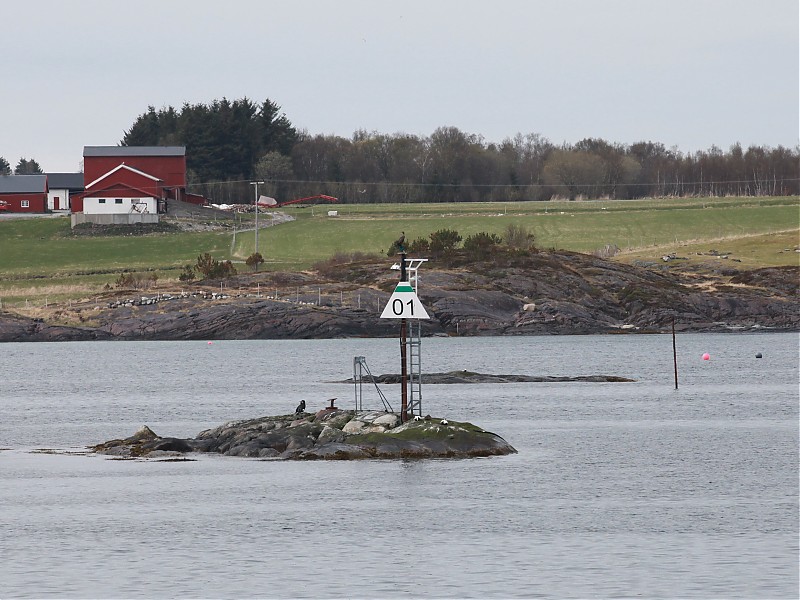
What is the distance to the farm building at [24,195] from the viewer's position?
166475 millimetres

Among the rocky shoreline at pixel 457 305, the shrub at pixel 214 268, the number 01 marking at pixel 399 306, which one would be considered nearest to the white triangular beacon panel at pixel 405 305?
the number 01 marking at pixel 399 306

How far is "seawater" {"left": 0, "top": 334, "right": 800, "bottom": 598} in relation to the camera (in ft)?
86.4

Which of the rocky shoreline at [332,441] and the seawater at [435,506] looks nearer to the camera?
the seawater at [435,506]

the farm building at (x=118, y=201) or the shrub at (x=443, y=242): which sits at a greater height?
the farm building at (x=118, y=201)

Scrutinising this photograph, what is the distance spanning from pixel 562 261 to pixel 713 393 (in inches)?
2008

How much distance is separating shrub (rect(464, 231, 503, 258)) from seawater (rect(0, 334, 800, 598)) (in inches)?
2020

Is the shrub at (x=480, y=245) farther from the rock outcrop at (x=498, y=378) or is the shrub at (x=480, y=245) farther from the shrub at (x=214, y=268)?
the rock outcrop at (x=498, y=378)

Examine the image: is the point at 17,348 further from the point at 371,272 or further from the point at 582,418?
the point at 582,418

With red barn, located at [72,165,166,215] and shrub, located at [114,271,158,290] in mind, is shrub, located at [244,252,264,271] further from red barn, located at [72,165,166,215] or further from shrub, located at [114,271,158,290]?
red barn, located at [72,165,166,215]

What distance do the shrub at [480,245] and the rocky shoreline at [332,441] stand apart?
239 feet

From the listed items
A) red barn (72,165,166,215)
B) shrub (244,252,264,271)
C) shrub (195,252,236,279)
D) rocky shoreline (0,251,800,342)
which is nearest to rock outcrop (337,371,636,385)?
rocky shoreline (0,251,800,342)

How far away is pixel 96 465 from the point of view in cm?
4178

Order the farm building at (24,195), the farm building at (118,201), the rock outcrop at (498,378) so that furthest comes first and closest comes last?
1. the farm building at (24,195)
2. the farm building at (118,201)
3. the rock outcrop at (498,378)

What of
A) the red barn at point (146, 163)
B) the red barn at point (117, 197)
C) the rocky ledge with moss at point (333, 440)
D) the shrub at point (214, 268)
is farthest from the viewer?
the red barn at point (146, 163)
